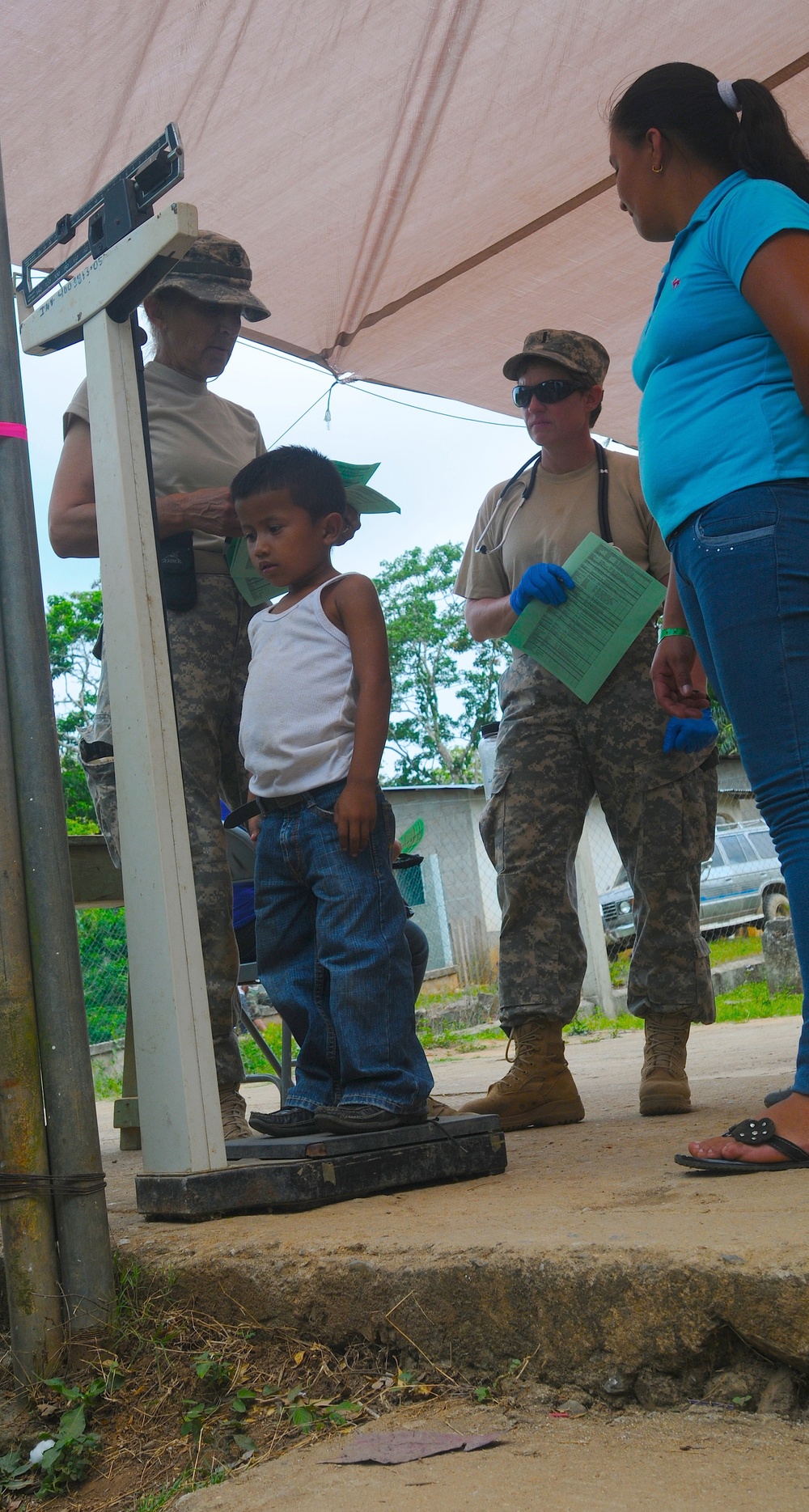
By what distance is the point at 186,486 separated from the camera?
267cm

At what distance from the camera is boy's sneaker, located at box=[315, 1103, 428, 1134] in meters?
1.99

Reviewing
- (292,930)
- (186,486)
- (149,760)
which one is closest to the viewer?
(149,760)

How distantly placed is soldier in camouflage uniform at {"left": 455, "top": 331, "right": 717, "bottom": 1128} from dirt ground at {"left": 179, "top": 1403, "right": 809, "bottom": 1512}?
1.46 m

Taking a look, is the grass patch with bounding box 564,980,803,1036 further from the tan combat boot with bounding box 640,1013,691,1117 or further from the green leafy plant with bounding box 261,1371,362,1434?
the green leafy plant with bounding box 261,1371,362,1434

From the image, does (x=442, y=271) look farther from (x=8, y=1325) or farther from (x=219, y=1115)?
(x=8, y=1325)

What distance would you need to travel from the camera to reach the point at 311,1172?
1883 mm

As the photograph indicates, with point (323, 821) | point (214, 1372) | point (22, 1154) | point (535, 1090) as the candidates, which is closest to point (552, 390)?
point (323, 821)

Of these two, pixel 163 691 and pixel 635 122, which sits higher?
pixel 635 122

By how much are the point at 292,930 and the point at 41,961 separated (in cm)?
56

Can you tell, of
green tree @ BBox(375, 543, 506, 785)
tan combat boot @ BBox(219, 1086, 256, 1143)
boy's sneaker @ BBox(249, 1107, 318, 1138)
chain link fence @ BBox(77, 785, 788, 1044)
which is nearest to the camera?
boy's sneaker @ BBox(249, 1107, 318, 1138)

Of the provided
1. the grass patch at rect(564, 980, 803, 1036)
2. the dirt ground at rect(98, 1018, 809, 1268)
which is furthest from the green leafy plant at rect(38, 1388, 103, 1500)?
the grass patch at rect(564, 980, 803, 1036)

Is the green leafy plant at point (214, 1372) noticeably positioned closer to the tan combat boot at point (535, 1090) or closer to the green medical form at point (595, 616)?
the tan combat boot at point (535, 1090)

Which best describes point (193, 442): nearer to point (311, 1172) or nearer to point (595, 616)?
point (595, 616)

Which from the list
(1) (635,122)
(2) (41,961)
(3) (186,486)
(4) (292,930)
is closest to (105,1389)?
(2) (41,961)
